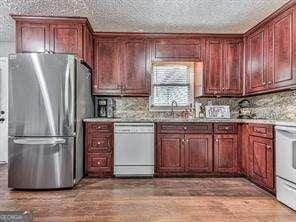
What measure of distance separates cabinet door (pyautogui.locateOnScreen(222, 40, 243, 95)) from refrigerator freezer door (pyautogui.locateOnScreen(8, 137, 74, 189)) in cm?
295

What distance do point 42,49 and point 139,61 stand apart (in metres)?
1.59

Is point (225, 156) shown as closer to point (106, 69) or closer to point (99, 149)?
point (99, 149)

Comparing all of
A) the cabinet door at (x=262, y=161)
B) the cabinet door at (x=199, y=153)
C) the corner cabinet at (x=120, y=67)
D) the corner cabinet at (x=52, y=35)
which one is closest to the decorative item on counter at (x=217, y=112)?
the cabinet door at (x=199, y=153)

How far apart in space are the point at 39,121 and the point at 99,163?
1.29m

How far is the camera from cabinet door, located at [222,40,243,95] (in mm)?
5250

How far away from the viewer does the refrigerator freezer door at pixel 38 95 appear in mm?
3881

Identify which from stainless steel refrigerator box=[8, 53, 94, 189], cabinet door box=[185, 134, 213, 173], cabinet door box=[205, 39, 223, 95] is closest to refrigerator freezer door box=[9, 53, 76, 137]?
stainless steel refrigerator box=[8, 53, 94, 189]

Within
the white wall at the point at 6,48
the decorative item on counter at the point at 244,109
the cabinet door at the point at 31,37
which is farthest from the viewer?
the white wall at the point at 6,48

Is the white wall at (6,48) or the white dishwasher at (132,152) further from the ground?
the white wall at (6,48)

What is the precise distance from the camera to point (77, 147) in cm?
425

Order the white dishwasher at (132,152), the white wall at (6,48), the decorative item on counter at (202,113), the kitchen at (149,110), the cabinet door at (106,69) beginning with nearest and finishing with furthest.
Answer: the kitchen at (149,110), the white dishwasher at (132,152), the cabinet door at (106,69), the decorative item on counter at (202,113), the white wall at (6,48)

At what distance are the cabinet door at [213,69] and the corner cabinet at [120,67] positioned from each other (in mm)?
1038

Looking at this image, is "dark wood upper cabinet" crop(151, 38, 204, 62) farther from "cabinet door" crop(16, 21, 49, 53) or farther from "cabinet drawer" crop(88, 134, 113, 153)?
"cabinet door" crop(16, 21, 49, 53)

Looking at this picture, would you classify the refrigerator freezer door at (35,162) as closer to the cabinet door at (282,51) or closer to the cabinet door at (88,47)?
the cabinet door at (88,47)
